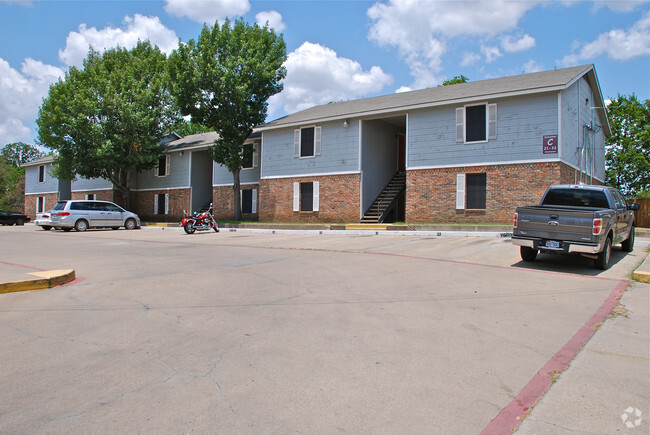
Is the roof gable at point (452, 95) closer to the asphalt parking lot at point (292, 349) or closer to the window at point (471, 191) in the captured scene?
the window at point (471, 191)

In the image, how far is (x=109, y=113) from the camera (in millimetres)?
30422

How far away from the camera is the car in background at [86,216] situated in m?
23.5

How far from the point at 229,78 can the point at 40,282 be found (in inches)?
802

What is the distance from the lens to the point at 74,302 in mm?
6211

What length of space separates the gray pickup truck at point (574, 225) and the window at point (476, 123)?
29.3 feet

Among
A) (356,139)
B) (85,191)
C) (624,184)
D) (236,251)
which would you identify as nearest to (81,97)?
(85,191)

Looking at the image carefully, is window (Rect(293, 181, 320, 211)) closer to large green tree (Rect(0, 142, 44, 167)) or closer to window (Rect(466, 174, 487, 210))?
window (Rect(466, 174, 487, 210))

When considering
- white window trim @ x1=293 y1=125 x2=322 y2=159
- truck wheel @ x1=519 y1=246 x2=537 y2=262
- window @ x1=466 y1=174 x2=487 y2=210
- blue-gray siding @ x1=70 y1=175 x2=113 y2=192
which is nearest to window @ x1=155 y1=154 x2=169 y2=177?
blue-gray siding @ x1=70 y1=175 x2=113 y2=192

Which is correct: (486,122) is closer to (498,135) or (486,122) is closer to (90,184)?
(498,135)

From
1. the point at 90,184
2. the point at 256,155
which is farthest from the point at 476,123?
the point at 90,184

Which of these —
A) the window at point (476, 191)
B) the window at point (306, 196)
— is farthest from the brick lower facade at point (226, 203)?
the window at point (476, 191)

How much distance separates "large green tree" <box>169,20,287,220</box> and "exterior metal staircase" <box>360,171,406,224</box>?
30.2 ft

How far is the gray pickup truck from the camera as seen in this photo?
9195 mm

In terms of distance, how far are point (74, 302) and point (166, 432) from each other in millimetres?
4213
